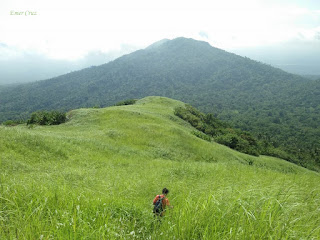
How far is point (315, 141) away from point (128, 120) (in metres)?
121

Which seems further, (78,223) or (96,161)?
(96,161)

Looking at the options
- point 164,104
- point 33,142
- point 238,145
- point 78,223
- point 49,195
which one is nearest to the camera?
point 78,223

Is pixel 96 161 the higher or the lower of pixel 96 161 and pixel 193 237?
the lower

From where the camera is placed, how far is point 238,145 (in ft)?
140

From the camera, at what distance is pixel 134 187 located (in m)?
8.41

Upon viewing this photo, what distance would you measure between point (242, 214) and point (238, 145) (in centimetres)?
4243

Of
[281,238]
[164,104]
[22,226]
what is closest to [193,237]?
[281,238]

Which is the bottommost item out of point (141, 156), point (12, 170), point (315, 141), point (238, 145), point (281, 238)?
point (315, 141)

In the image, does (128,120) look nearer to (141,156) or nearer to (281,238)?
(141,156)

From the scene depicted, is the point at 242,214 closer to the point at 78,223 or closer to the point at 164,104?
the point at 78,223

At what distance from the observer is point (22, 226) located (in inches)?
113

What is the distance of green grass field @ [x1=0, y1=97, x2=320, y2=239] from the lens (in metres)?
3.00

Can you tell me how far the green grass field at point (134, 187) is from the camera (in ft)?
9.83

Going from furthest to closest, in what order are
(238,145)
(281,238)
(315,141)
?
1. (315,141)
2. (238,145)
3. (281,238)
